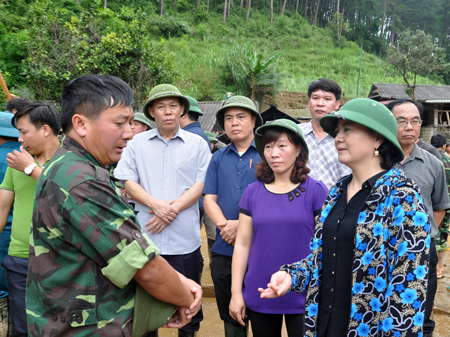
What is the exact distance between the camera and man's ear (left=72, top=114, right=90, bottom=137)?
1399 mm

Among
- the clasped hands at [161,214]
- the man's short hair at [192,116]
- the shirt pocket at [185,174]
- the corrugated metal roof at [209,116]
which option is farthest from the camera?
the corrugated metal roof at [209,116]

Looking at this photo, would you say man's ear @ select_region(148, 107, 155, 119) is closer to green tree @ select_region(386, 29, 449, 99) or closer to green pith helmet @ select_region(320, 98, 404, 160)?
green pith helmet @ select_region(320, 98, 404, 160)

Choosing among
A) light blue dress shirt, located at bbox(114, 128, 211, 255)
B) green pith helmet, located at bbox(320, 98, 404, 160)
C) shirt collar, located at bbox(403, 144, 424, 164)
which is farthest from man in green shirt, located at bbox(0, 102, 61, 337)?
shirt collar, located at bbox(403, 144, 424, 164)

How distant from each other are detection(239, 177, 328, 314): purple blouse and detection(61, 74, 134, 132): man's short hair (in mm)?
1246

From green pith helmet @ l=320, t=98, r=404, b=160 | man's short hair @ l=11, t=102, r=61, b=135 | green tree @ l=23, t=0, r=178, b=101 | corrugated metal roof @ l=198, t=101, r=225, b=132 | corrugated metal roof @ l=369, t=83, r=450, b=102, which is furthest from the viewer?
corrugated metal roof @ l=369, t=83, r=450, b=102

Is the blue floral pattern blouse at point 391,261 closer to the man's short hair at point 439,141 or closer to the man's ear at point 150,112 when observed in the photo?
the man's ear at point 150,112

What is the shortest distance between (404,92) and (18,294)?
25.7 meters

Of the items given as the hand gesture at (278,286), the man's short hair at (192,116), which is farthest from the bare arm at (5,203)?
the man's short hair at (192,116)

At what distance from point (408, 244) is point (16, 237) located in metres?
2.55

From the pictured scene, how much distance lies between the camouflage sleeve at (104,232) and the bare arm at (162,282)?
6cm

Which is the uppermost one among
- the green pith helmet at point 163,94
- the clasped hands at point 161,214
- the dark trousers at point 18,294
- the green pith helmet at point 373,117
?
the green pith helmet at point 163,94

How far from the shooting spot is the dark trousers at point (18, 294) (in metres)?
2.42

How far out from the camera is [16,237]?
250 centimetres

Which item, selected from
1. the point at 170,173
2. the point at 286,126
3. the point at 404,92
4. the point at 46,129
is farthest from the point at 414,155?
the point at 404,92
